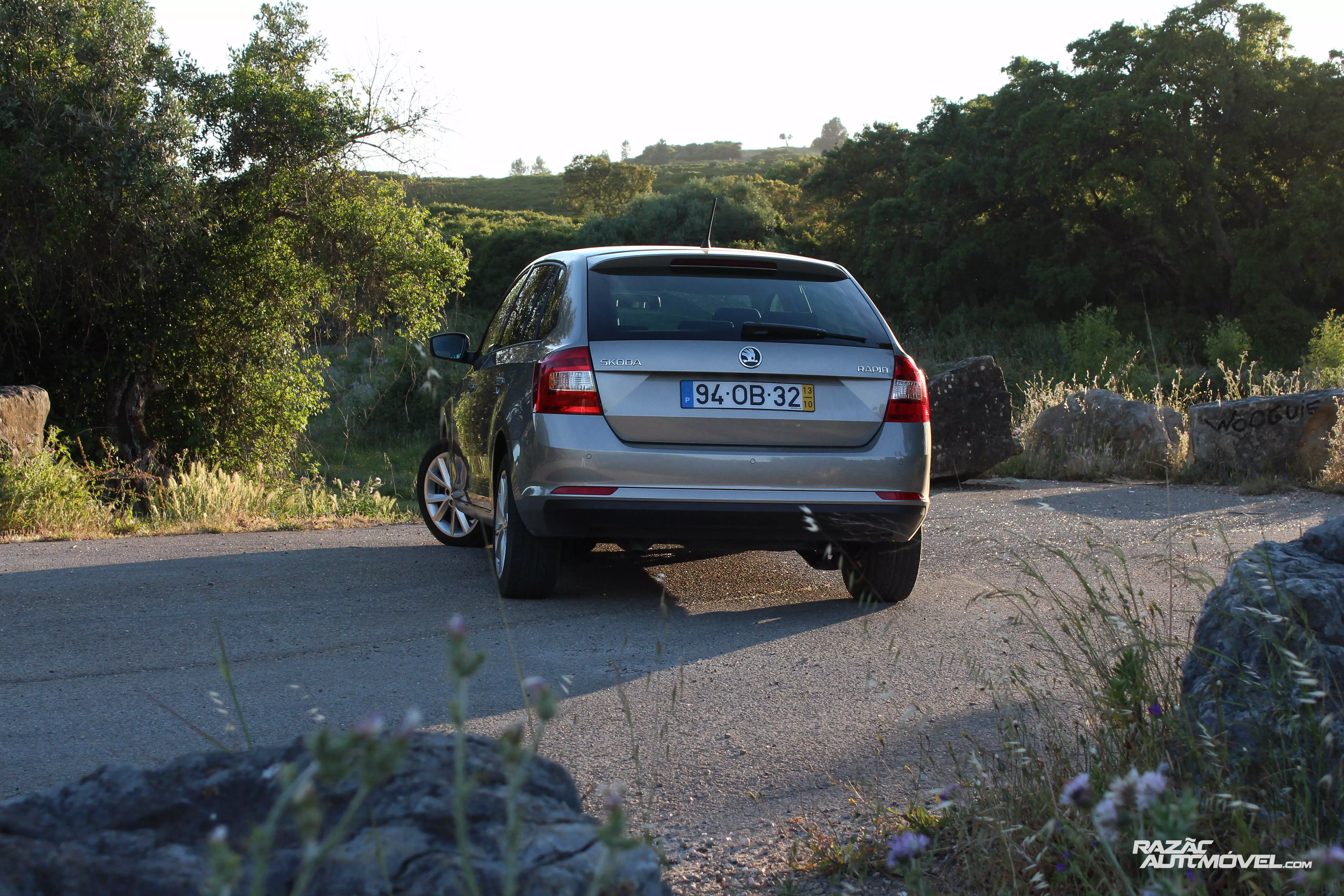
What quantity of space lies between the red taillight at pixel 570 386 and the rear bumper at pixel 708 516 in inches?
16.1

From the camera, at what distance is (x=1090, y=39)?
4259 centimetres

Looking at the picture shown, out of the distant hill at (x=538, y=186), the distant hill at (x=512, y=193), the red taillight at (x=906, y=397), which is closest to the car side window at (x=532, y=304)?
the red taillight at (x=906, y=397)

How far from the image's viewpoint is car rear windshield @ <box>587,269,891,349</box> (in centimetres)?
555

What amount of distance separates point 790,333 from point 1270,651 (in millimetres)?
3138

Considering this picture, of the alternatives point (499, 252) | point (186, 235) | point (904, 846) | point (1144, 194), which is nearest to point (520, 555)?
point (904, 846)

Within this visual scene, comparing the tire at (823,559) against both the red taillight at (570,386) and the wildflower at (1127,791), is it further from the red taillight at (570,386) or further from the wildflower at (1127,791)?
the wildflower at (1127,791)

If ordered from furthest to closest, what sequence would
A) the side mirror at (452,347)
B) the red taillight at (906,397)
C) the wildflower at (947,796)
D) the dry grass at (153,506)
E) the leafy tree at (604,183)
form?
1. the leafy tree at (604,183)
2. the dry grass at (153,506)
3. the side mirror at (452,347)
4. the red taillight at (906,397)
5. the wildflower at (947,796)

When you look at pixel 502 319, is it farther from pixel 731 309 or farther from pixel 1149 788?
pixel 1149 788

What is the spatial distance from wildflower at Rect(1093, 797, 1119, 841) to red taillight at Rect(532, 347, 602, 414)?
3.96 m

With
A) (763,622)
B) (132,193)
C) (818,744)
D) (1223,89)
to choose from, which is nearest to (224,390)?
(132,193)

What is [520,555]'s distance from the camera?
594 centimetres

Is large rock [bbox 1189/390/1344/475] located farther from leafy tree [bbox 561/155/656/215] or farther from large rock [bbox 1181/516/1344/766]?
leafy tree [bbox 561/155/656/215]

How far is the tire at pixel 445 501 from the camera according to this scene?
789 centimetres

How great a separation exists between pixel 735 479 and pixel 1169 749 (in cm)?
285
